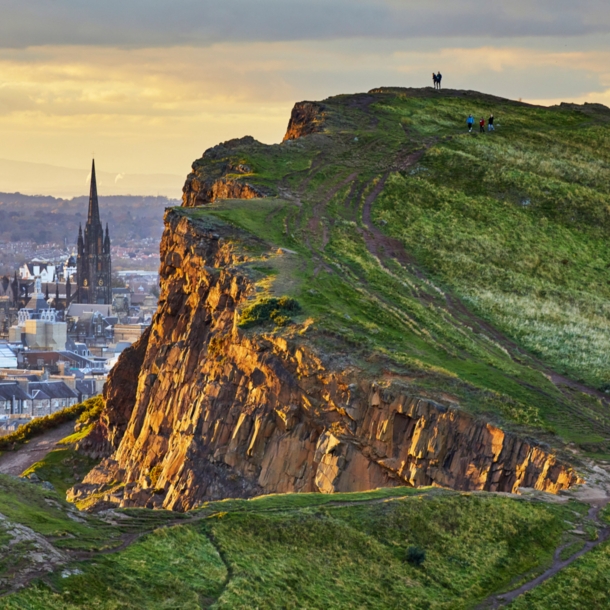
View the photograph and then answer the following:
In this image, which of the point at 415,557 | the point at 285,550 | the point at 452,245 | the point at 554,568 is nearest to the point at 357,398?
Result: the point at 415,557

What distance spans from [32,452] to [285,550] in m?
49.2

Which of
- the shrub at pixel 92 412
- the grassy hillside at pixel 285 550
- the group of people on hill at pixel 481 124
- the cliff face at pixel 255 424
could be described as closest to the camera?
the grassy hillside at pixel 285 550

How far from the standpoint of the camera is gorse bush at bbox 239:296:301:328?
162ft

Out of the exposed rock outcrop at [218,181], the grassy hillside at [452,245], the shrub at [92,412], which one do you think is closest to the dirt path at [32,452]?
the shrub at [92,412]

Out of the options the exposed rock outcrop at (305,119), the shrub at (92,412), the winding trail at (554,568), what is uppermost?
the exposed rock outcrop at (305,119)

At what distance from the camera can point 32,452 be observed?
7606 cm

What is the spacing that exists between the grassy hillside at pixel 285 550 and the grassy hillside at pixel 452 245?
8.38 meters

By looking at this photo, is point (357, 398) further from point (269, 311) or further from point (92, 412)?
point (92, 412)

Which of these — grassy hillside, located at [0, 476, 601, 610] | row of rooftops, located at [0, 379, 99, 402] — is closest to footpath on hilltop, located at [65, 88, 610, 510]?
grassy hillside, located at [0, 476, 601, 610]

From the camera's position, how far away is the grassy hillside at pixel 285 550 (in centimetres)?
2595

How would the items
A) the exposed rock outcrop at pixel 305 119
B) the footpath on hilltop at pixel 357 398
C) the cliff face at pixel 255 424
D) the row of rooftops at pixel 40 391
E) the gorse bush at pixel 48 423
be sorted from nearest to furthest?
the footpath on hilltop at pixel 357 398
the cliff face at pixel 255 424
the gorse bush at pixel 48 423
the exposed rock outcrop at pixel 305 119
the row of rooftops at pixel 40 391

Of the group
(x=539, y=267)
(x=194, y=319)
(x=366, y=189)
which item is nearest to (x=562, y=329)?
(x=539, y=267)

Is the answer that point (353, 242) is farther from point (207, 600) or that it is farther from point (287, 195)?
point (207, 600)

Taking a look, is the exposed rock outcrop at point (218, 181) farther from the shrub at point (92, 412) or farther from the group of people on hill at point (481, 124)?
the group of people on hill at point (481, 124)
